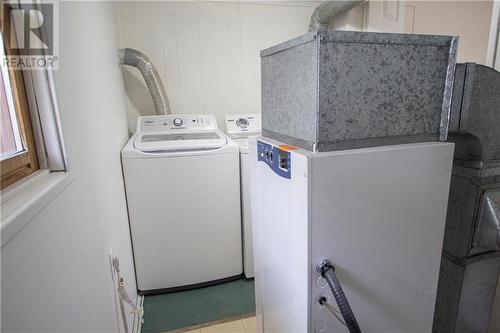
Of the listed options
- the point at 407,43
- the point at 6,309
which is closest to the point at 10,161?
the point at 6,309

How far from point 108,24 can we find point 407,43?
176 cm

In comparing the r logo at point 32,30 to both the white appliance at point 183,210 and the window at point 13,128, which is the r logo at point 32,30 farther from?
the white appliance at point 183,210

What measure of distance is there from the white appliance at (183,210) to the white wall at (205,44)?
0.56m

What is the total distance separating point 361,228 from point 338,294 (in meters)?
0.20

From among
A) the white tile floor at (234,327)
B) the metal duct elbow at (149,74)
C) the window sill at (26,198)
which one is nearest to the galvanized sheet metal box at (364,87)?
the window sill at (26,198)

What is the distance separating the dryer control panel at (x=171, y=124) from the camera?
218 cm

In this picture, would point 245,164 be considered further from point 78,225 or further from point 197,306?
point 78,225

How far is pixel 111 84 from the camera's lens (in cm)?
171

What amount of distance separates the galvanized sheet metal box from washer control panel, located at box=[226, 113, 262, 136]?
1.42m

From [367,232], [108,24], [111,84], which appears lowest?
[367,232]

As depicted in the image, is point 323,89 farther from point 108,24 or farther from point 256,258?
point 108,24

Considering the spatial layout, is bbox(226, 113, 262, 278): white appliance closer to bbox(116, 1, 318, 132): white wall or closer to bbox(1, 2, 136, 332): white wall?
bbox(116, 1, 318, 132): white wall

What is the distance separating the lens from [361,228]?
2.81 feet

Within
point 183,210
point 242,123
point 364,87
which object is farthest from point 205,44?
point 364,87
